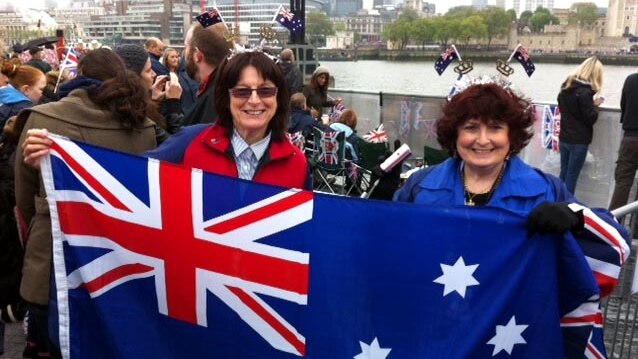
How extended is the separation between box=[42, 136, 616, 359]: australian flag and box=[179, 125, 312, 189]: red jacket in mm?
142

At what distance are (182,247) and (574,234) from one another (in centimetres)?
148

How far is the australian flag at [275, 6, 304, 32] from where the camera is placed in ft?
34.4

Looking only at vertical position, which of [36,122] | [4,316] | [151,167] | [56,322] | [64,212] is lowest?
[4,316]

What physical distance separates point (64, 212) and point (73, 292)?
33 cm

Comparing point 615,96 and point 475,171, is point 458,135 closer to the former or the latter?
point 475,171

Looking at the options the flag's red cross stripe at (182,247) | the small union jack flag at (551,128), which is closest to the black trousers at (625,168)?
the small union jack flag at (551,128)

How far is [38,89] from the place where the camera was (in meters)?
5.08

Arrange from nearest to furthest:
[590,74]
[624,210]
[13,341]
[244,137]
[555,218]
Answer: [555,218], [244,137], [624,210], [13,341], [590,74]

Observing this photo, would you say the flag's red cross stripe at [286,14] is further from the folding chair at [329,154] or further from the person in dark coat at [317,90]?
the folding chair at [329,154]

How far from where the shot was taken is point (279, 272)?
2.31m

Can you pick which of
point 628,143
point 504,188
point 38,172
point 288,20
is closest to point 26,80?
point 38,172

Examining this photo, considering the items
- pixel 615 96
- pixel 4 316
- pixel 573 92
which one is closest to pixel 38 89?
pixel 4 316

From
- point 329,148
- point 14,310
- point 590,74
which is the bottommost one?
point 14,310

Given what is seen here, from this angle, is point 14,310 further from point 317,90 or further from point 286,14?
point 286,14
